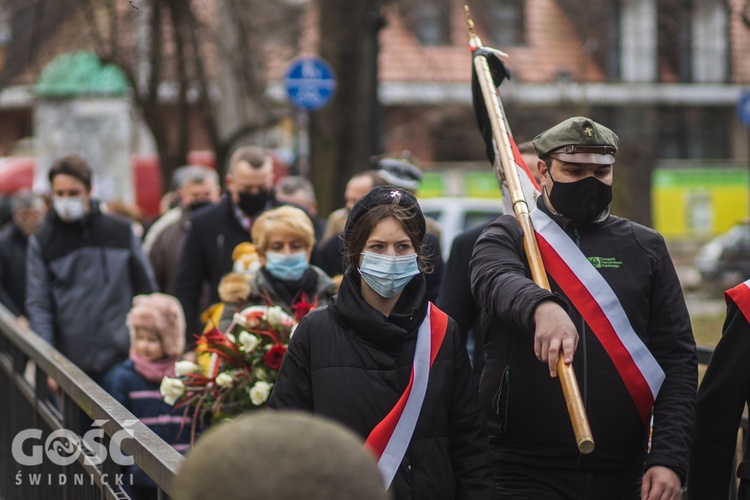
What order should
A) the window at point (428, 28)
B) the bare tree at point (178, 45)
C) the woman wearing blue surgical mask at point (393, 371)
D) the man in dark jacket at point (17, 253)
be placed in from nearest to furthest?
1. the woman wearing blue surgical mask at point (393, 371)
2. the man in dark jacket at point (17, 253)
3. the bare tree at point (178, 45)
4. the window at point (428, 28)

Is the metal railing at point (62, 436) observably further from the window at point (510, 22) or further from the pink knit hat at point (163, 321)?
the window at point (510, 22)

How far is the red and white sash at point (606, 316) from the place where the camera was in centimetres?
387

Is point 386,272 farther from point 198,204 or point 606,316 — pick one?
point 198,204

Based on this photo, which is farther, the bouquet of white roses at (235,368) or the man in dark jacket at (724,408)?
the bouquet of white roses at (235,368)

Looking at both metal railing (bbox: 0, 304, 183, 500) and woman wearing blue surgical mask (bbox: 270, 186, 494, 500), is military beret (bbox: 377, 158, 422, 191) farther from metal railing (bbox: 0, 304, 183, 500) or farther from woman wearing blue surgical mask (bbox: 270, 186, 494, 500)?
woman wearing blue surgical mask (bbox: 270, 186, 494, 500)

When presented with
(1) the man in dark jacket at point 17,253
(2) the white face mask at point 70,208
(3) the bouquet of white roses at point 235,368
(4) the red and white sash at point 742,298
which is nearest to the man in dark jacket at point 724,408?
(4) the red and white sash at point 742,298

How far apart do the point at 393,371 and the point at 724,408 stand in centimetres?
110

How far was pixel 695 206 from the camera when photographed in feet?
103

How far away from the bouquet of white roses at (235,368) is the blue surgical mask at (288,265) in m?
0.45

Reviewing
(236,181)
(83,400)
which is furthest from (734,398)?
(236,181)

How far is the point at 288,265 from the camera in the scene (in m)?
5.63

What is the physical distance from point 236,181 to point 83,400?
3.26 m

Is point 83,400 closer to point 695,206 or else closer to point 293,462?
point 293,462

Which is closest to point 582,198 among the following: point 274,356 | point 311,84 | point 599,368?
point 599,368
